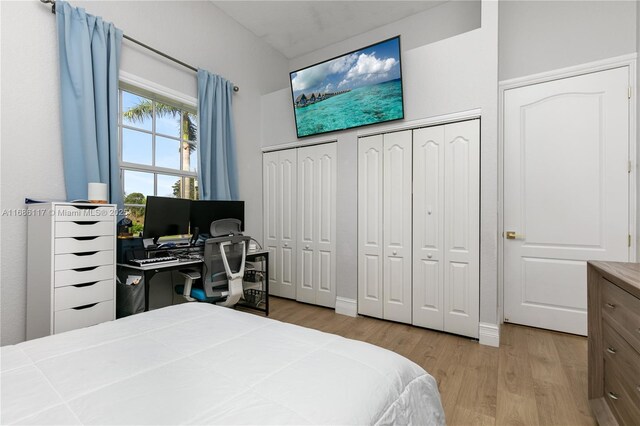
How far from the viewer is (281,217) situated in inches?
156

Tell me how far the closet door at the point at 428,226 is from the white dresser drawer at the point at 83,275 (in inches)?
104

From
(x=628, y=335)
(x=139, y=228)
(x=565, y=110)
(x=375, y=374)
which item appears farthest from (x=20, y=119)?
(x=565, y=110)

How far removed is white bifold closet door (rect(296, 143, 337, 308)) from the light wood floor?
1.46 ft

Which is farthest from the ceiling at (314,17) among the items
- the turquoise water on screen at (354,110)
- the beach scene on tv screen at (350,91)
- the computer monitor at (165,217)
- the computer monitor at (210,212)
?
the computer monitor at (165,217)

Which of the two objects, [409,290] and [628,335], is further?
Answer: [409,290]

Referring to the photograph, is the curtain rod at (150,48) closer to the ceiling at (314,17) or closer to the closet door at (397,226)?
the ceiling at (314,17)

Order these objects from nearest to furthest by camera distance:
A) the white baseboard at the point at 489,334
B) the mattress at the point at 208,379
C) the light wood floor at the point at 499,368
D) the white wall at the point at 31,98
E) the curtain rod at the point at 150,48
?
1. the mattress at the point at 208,379
2. the light wood floor at the point at 499,368
3. the white wall at the point at 31,98
4. the curtain rod at the point at 150,48
5. the white baseboard at the point at 489,334

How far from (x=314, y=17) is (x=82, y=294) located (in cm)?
375

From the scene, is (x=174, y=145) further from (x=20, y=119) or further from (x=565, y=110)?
(x=565, y=110)

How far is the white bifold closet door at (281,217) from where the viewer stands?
12.7 feet

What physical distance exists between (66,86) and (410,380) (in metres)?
2.98

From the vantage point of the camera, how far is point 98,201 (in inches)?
86.7

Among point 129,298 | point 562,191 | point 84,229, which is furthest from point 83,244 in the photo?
point 562,191

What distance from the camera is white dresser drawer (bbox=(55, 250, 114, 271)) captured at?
6.31ft
